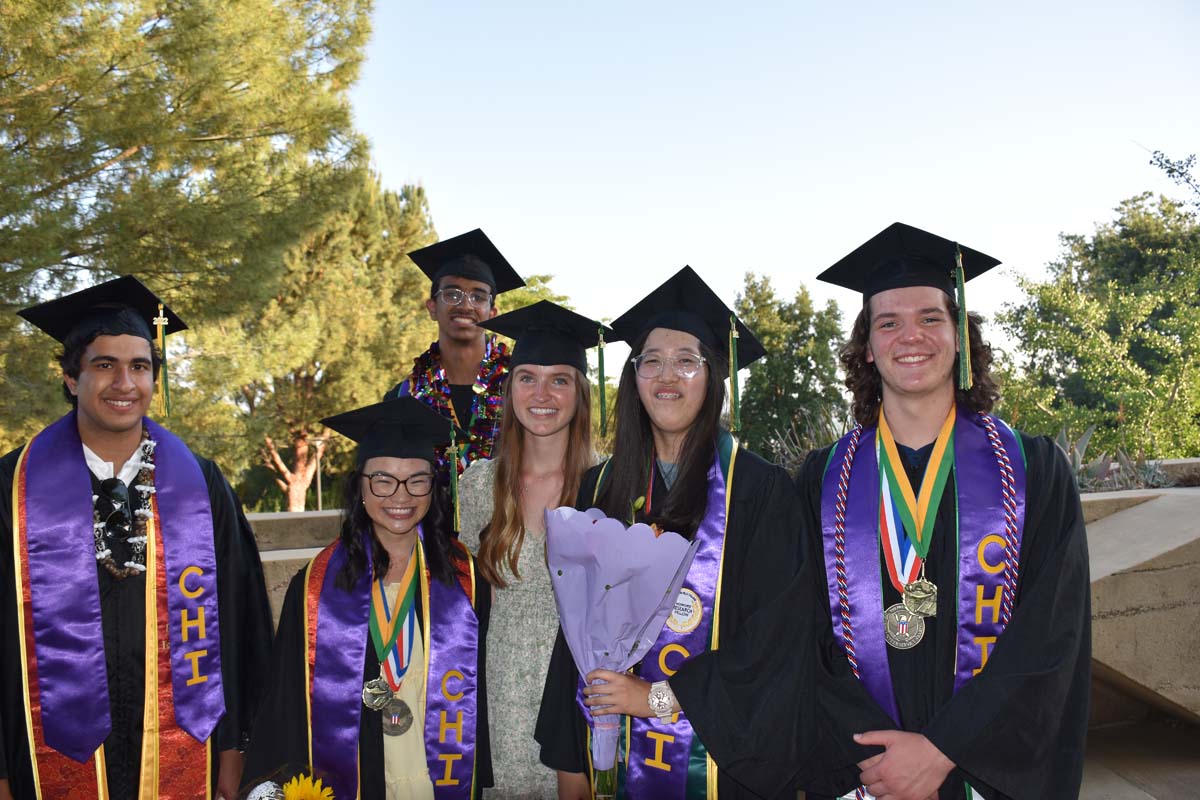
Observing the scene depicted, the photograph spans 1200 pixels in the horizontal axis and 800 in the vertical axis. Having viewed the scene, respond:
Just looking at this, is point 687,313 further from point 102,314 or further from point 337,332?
point 337,332

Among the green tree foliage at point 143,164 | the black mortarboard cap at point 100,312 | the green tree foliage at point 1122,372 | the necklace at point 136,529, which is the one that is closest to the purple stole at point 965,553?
the necklace at point 136,529

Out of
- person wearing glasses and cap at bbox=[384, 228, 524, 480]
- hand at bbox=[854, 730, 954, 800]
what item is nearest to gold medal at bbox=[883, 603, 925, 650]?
hand at bbox=[854, 730, 954, 800]

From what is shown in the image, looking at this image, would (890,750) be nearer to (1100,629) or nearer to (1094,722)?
(1100,629)

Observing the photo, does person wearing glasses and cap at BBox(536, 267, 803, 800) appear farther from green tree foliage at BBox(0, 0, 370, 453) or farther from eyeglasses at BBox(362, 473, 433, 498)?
green tree foliage at BBox(0, 0, 370, 453)

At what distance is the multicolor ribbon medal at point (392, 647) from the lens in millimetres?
2678

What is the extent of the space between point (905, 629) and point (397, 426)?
1667mm

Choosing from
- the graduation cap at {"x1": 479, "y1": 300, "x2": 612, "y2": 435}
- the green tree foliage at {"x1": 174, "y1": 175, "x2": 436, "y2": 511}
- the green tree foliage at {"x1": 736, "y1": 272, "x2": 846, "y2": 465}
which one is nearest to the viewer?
the graduation cap at {"x1": 479, "y1": 300, "x2": 612, "y2": 435}

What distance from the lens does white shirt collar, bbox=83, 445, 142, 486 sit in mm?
2908

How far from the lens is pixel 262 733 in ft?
8.65

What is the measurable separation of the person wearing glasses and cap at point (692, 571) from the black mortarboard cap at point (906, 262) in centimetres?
41

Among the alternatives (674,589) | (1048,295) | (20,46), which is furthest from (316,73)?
(674,589)

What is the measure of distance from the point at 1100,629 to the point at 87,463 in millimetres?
4124

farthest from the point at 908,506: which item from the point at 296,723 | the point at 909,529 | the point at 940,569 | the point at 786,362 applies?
the point at 786,362

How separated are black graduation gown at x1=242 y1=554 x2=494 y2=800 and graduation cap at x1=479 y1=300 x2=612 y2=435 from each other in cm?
87
